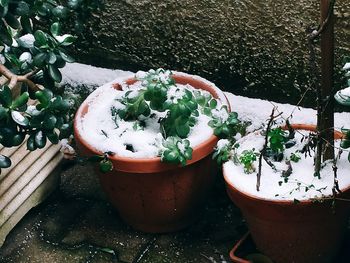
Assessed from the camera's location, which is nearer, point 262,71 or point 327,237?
point 327,237

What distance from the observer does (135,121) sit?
9.55 ft

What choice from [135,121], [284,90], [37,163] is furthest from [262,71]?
[37,163]

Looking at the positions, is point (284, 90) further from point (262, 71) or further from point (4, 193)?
point (4, 193)

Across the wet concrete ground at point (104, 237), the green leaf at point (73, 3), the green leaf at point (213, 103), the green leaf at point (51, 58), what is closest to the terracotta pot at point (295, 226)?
the wet concrete ground at point (104, 237)

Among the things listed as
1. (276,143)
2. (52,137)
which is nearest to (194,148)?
(276,143)

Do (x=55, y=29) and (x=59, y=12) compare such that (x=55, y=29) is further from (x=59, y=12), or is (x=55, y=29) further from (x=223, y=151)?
(x=223, y=151)

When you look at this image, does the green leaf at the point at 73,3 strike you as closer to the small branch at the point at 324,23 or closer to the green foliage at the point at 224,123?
the green foliage at the point at 224,123

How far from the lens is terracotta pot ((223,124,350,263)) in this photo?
2463mm

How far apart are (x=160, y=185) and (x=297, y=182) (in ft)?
1.98

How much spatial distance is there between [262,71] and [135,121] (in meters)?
0.66

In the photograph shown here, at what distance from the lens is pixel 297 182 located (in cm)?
251

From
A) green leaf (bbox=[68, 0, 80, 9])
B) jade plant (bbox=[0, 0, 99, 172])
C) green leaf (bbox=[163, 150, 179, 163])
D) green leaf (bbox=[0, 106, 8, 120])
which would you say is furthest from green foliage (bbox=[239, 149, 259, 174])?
green leaf (bbox=[68, 0, 80, 9])

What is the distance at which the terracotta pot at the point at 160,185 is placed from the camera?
8.98ft

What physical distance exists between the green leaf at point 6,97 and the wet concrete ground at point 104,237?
94cm
